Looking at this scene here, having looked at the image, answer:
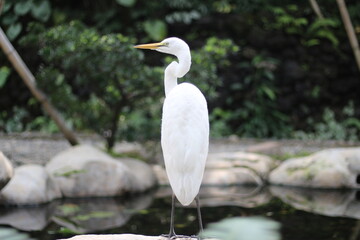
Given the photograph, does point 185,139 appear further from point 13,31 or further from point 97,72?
point 13,31

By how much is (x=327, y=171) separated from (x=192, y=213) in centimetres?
219

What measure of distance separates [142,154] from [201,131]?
197 inches

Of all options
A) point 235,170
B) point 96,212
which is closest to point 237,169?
point 235,170

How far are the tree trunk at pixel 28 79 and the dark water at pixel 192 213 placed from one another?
146 centimetres

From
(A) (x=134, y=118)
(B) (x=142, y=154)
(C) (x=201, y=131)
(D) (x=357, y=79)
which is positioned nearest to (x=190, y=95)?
(C) (x=201, y=131)

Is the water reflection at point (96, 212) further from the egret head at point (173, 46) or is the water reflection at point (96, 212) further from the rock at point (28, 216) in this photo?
the egret head at point (173, 46)

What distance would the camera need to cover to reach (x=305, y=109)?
10164mm

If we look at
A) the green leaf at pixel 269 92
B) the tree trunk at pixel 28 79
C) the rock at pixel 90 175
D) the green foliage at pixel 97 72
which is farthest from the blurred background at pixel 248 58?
the rock at pixel 90 175

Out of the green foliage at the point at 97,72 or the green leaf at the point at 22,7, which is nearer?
the green foliage at the point at 97,72

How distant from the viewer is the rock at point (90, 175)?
5.65 meters

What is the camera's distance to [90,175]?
5695 mm

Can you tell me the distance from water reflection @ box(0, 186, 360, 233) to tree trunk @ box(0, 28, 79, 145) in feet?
4.74

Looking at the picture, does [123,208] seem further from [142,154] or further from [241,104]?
[241,104]

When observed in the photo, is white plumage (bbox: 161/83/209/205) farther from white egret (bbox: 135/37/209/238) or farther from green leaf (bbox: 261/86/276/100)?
green leaf (bbox: 261/86/276/100)
